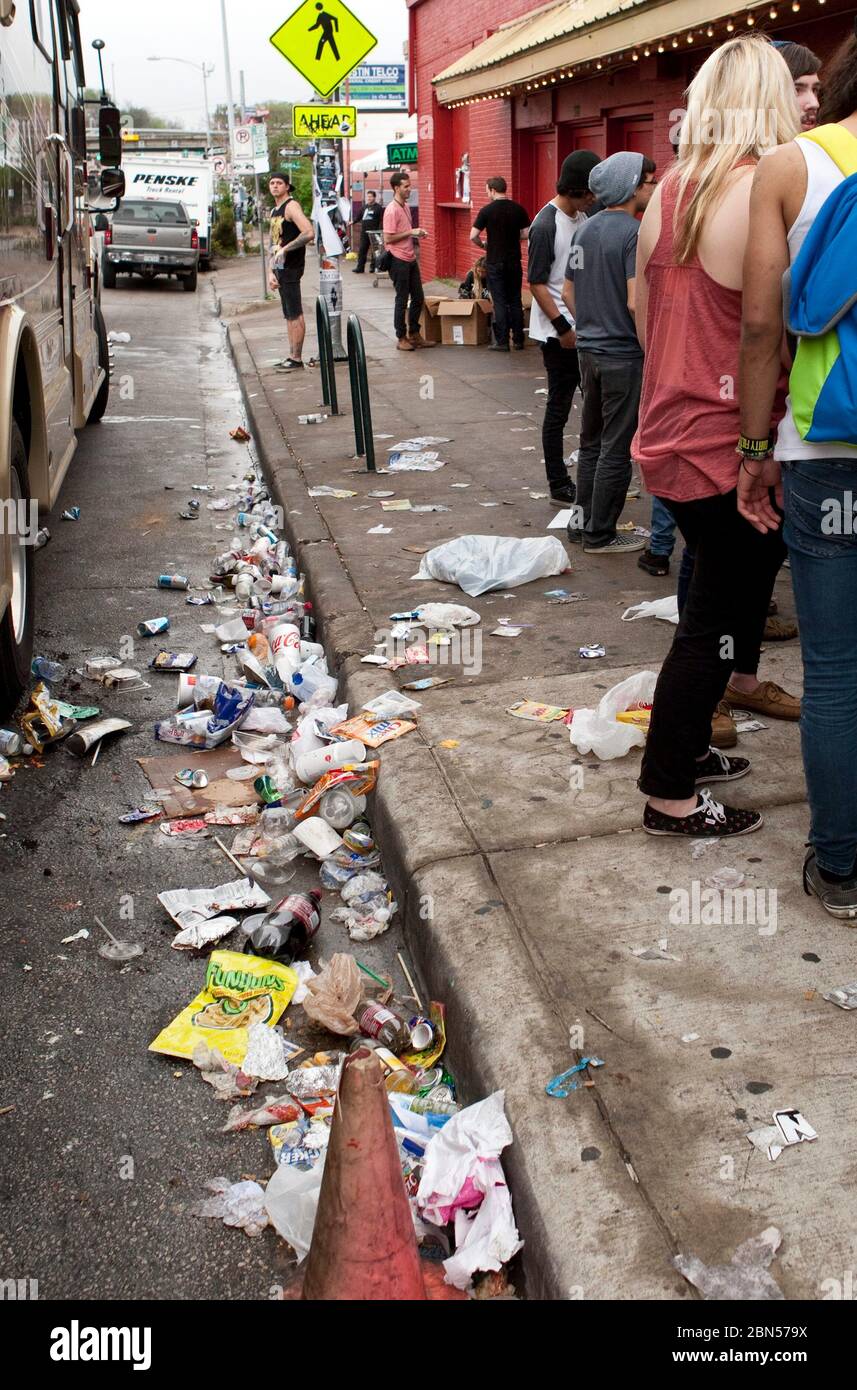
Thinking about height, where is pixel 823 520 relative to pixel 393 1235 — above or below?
above

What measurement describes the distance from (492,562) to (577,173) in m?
2.23

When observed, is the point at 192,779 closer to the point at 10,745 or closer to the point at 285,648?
the point at 10,745

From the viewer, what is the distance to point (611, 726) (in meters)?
4.28

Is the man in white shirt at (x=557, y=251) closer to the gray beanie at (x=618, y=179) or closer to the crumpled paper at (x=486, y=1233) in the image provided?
the gray beanie at (x=618, y=179)

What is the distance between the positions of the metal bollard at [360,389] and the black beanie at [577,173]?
70.9 inches

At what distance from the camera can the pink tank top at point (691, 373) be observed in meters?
3.40

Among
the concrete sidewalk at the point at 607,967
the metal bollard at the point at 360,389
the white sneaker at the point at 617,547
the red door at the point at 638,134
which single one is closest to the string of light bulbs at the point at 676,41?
the red door at the point at 638,134

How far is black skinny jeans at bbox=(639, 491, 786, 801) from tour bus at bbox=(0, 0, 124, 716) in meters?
2.34

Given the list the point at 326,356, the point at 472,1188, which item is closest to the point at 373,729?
the point at 472,1188

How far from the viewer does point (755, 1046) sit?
9.06ft

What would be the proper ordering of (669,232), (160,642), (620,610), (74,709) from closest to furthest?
(669,232)
(74,709)
(620,610)
(160,642)

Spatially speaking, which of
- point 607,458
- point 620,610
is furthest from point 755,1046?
point 607,458

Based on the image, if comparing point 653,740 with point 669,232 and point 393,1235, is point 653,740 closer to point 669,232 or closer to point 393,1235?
point 669,232
